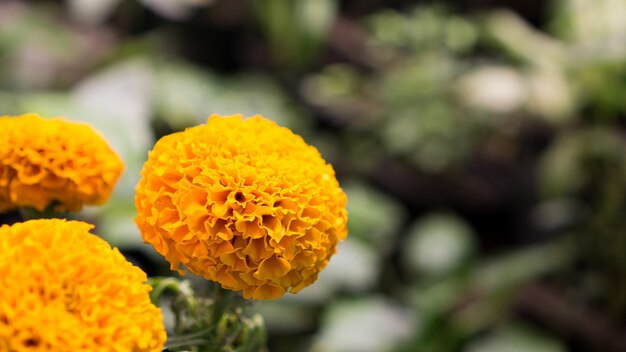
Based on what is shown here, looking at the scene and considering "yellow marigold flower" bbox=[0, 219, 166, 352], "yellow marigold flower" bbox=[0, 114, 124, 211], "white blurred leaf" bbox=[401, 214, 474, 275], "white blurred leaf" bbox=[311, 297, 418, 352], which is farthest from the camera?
"white blurred leaf" bbox=[401, 214, 474, 275]

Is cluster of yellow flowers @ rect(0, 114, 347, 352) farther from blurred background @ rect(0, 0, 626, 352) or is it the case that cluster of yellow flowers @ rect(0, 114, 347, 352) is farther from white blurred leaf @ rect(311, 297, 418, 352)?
white blurred leaf @ rect(311, 297, 418, 352)

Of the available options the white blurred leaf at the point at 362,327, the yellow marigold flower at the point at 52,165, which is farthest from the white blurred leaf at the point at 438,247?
the yellow marigold flower at the point at 52,165

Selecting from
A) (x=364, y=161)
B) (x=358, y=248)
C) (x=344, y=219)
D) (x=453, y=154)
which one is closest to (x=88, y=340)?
(x=344, y=219)

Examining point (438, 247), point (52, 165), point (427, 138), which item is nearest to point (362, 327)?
point (438, 247)

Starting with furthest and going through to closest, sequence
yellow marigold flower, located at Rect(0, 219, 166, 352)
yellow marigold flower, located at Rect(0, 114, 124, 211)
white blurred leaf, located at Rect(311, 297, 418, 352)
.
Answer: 1. white blurred leaf, located at Rect(311, 297, 418, 352)
2. yellow marigold flower, located at Rect(0, 114, 124, 211)
3. yellow marigold flower, located at Rect(0, 219, 166, 352)

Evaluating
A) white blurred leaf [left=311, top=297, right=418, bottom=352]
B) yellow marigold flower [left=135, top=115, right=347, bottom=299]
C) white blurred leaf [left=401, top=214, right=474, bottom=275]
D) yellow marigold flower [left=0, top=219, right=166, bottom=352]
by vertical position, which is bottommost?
yellow marigold flower [left=0, top=219, right=166, bottom=352]

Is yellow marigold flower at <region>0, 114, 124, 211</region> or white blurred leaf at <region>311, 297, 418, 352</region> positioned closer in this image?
yellow marigold flower at <region>0, 114, 124, 211</region>

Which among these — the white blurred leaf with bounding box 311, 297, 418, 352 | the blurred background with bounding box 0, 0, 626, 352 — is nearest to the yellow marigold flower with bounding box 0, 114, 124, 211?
the blurred background with bounding box 0, 0, 626, 352
